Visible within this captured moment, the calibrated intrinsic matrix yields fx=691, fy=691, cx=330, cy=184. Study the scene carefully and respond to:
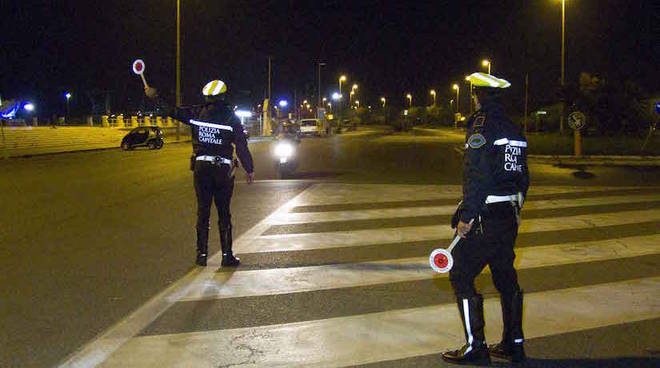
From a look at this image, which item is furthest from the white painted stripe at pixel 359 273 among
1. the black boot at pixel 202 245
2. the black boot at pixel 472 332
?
the black boot at pixel 472 332

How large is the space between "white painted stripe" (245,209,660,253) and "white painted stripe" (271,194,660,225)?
1.14 meters

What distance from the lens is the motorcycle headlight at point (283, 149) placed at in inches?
724

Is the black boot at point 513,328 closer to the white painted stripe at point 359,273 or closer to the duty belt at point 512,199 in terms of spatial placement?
the duty belt at point 512,199

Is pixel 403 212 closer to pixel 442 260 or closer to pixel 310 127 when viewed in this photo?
pixel 442 260

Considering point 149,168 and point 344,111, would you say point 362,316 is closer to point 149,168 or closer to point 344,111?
point 149,168

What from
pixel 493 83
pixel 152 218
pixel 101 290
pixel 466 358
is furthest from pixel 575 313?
pixel 152 218

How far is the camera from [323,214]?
38.1 feet

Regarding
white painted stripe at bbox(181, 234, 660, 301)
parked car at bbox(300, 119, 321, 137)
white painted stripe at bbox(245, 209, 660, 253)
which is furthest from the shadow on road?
parked car at bbox(300, 119, 321, 137)

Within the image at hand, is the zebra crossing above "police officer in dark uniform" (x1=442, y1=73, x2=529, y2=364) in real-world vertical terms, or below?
below

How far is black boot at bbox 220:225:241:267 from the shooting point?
7.58 m

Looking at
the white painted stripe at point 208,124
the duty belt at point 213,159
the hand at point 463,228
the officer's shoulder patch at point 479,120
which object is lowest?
the hand at point 463,228

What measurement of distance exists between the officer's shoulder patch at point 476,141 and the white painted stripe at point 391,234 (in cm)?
461

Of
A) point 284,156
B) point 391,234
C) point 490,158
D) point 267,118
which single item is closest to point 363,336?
point 490,158

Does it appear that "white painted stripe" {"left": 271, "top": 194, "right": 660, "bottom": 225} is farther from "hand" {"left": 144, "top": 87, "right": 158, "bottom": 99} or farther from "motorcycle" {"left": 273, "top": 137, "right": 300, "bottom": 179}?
"motorcycle" {"left": 273, "top": 137, "right": 300, "bottom": 179}
